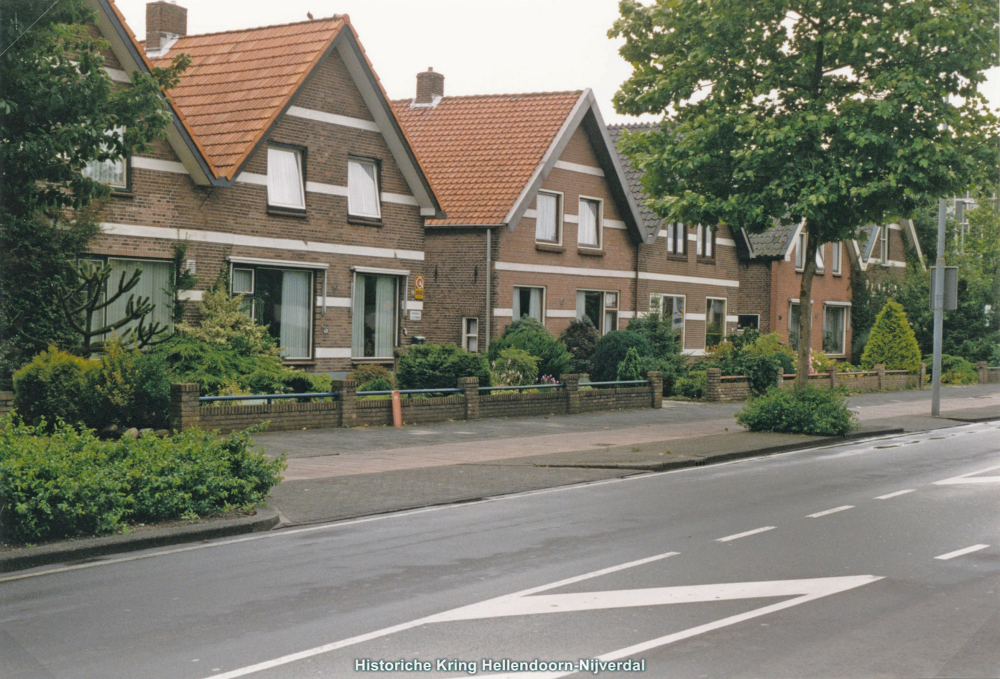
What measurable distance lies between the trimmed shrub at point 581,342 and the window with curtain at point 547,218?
2666 mm

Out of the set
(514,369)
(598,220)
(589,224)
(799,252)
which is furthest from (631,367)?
(799,252)

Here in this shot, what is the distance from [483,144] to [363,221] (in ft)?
23.8

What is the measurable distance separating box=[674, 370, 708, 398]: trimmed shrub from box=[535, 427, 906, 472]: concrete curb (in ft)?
25.1

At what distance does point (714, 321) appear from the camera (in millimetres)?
40156

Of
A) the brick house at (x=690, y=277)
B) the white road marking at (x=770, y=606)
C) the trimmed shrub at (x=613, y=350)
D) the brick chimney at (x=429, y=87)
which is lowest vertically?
the white road marking at (x=770, y=606)

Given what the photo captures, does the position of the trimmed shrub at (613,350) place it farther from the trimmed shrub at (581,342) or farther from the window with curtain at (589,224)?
the window with curtain at (589,224)

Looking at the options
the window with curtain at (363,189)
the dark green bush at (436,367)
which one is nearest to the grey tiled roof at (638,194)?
the window with curtain at (363,189)

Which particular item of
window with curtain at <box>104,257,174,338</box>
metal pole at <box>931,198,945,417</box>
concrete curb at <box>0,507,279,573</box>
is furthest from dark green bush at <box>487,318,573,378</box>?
concrete curb at <box>0,507,279,573</box>

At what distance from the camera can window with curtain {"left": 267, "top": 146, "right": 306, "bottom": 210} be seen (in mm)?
24594

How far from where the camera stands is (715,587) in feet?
26.8

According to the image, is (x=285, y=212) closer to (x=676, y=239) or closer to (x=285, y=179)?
(x=285, y=179)

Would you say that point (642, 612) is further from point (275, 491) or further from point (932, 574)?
point (275, 491)

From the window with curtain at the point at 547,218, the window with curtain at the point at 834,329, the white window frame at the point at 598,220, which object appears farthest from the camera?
the window with curtain at the point at 834,329

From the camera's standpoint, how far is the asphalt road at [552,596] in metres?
6.38
